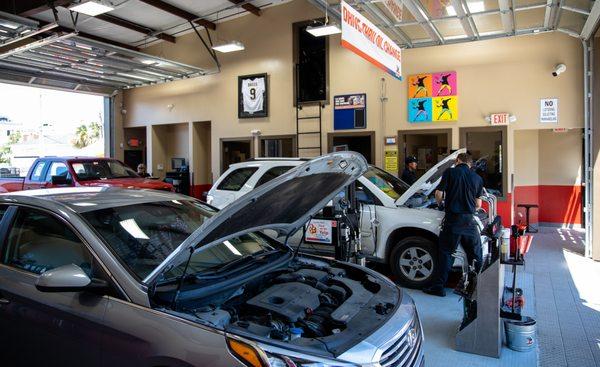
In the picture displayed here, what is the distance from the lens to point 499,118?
930 cm

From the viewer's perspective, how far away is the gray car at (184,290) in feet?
7.06

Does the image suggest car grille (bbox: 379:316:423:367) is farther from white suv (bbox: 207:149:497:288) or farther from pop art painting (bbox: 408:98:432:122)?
pop art painting (bbox: 408:98:432:122)

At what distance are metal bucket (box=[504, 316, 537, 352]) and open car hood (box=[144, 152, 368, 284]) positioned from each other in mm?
2287

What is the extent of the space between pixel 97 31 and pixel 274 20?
206 inches

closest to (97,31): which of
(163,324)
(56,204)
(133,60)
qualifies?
(133,60)

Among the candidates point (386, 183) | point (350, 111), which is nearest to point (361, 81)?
point (350, 111)

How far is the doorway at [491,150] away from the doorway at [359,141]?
2.07 meters

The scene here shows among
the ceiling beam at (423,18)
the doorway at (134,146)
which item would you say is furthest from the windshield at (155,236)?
the doorway at (134,146)

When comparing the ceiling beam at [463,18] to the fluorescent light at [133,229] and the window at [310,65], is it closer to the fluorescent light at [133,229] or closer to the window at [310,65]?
the window at [310,65]

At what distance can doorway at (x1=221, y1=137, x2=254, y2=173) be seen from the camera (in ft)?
43.1

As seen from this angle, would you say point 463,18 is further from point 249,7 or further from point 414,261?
point 249,7

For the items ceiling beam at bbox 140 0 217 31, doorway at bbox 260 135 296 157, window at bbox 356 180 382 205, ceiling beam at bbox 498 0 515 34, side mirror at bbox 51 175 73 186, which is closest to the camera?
window at bbox 356 180 382 205

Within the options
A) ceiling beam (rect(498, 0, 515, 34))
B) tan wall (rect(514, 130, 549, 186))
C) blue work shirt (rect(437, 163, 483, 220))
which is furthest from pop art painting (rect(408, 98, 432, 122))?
blue work shirt (rect(437, 163, 483, 220))

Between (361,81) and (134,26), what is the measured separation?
267 inches
